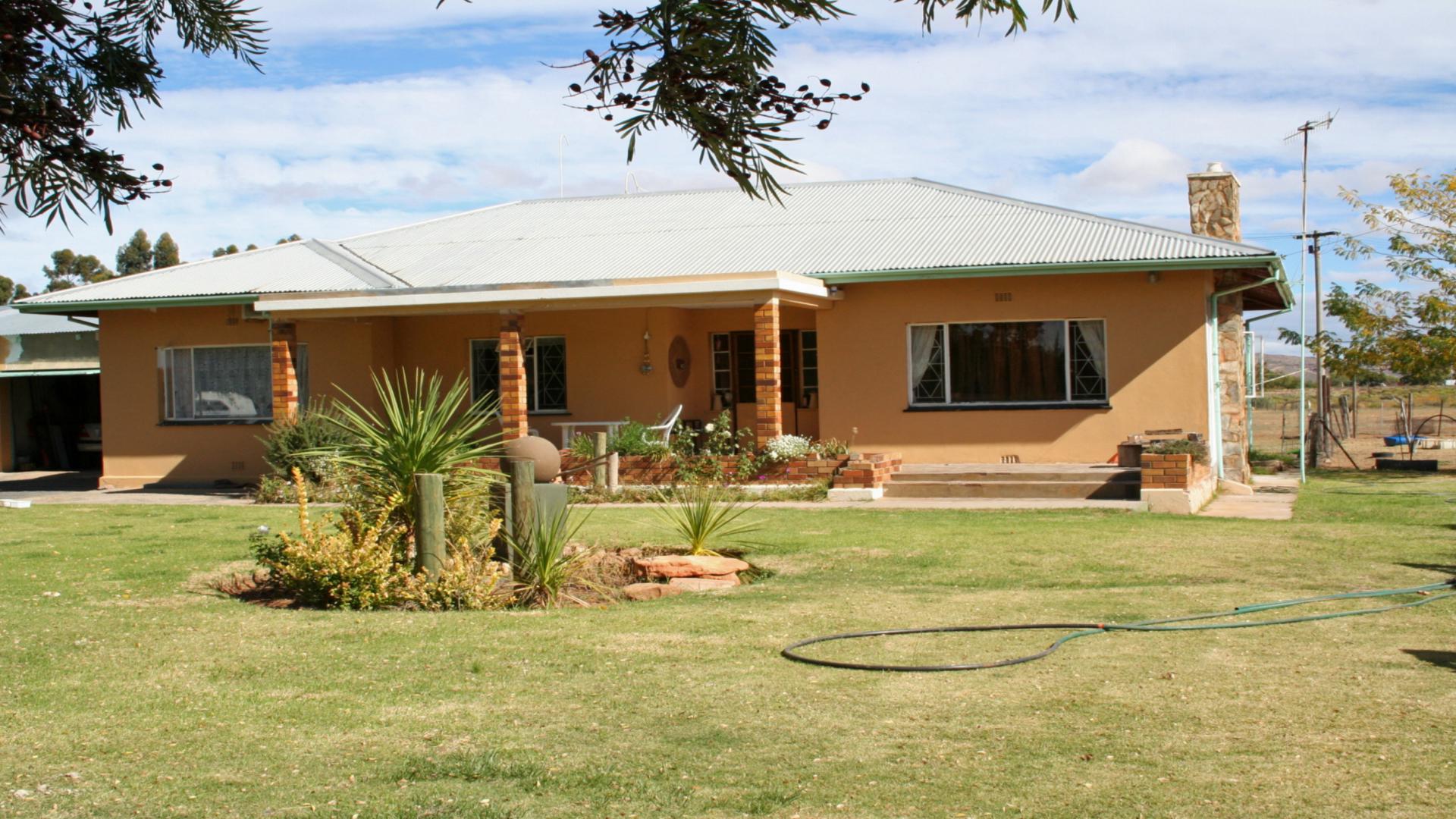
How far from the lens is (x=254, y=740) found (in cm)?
532

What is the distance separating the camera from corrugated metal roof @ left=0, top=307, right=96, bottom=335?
24891mm

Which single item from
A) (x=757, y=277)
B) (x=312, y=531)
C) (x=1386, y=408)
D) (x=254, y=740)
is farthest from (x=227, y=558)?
(x=1386, y=408)

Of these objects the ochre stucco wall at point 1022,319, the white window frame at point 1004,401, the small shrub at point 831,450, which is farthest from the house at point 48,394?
the white window frame at point 1004,401

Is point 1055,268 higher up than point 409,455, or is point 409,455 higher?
point 1055,268

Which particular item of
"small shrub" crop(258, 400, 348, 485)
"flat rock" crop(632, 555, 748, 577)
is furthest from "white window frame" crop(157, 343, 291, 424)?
"flat rock" crop(632, 555, 748, 577)

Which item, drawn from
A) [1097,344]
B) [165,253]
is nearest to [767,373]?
[1097,344]

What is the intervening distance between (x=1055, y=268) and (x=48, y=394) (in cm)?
1942

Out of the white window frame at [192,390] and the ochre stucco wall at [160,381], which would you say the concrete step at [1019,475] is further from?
the white window frame at [192,390]

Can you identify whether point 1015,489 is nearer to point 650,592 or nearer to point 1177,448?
point 1177,448

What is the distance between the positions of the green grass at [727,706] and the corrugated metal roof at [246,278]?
10266 mm

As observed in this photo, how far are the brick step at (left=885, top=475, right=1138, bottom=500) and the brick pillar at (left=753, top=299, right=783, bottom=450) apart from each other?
173 cm

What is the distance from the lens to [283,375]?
1848cm

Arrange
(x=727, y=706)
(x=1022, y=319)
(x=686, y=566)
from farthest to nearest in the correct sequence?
1. (x=1022, y=319)
2. (x=686, y=566)
3. (x=727, y=706)

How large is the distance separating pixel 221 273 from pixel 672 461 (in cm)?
861
